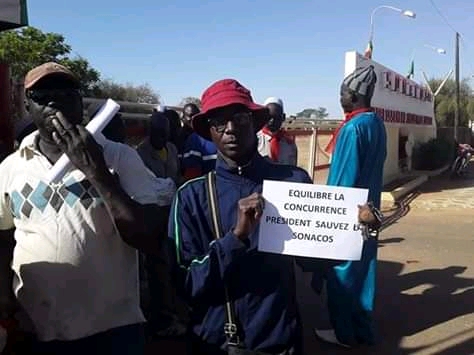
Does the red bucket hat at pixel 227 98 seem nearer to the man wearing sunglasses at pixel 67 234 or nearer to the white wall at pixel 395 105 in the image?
the man wearing sunglasses at pixel 67 234

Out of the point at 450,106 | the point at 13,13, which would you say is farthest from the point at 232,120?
the point at 450,106

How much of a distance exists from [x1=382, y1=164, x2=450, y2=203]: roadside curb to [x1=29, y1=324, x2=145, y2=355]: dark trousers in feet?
36.3

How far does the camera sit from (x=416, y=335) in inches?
183

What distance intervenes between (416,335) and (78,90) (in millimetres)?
3676

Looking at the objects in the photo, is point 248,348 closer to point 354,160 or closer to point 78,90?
point 78,90

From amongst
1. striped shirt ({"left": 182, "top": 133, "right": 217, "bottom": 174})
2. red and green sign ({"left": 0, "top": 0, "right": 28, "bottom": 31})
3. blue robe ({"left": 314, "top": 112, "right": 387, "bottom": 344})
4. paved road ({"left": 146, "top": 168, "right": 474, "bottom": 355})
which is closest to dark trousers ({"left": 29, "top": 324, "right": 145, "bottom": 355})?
red and green sign ({"left": 0, "top": 0, "right": 28, "bottom": 31})

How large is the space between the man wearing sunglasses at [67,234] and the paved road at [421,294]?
8.06 ft

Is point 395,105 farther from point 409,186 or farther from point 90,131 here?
point 90,131

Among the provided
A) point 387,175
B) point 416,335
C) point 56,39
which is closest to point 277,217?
point 416,335

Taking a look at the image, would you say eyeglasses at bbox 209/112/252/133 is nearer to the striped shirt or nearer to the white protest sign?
the white protest sign

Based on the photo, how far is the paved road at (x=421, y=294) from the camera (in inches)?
176

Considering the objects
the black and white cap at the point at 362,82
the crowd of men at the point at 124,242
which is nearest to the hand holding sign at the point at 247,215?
the crowd of men at the point at 124,242

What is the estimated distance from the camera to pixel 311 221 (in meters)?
2.05

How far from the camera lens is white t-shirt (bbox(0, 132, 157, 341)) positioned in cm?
186
